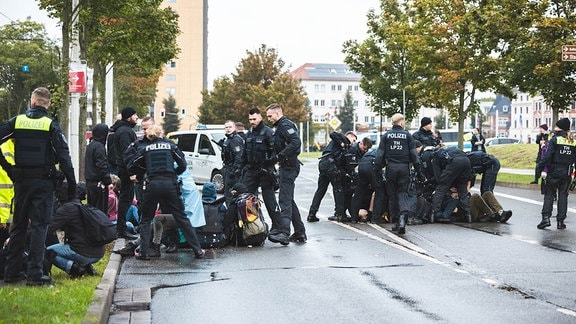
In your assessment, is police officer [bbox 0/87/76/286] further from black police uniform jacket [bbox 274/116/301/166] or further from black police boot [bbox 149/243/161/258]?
black police uniform jacket [bbox 274/116/301/166]

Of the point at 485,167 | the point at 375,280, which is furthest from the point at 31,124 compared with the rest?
the point at 485,167

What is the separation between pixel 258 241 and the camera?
43.4ft

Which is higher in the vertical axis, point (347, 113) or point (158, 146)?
point (347, 113)

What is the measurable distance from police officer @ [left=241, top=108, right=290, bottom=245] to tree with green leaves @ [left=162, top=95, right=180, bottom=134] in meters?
Answer: 119

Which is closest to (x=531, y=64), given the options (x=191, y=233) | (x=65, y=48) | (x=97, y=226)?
(x=65, y=48)

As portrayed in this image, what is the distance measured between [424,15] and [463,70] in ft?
13.3

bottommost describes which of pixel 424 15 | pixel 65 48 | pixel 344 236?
pixel 344 236

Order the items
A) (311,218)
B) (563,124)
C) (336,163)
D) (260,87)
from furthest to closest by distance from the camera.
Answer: (260,87), (311,218), (336,163), (563,124)

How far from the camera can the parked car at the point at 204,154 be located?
27.5 meters

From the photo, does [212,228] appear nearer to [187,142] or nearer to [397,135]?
[397,135]

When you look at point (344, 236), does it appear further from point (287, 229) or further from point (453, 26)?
point (453, 26)

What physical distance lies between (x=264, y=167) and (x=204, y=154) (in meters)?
14.8

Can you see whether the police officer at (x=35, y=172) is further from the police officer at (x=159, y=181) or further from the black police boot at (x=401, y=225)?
the black police boot at (x=401, y=225)

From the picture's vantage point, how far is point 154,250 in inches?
478
